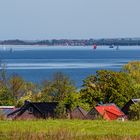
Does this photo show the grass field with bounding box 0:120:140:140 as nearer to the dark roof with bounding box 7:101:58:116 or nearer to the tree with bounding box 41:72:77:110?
the dark roof with bounding box 7:101:58:116

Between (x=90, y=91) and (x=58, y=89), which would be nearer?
(x=90, y=91)

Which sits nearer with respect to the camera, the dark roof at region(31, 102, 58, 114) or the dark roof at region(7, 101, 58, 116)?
the dark roof at region(31, 102, 58, 114)

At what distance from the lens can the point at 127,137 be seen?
1136 cm

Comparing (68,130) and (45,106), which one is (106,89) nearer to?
(45,106)

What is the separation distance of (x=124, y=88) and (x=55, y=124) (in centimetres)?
3273

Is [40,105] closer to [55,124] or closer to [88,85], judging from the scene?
[88,85]

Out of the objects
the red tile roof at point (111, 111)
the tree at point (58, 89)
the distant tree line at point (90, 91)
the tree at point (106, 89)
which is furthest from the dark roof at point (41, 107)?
the tree at point (58, 89)

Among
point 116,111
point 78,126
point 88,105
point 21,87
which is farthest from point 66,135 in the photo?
point 21,87

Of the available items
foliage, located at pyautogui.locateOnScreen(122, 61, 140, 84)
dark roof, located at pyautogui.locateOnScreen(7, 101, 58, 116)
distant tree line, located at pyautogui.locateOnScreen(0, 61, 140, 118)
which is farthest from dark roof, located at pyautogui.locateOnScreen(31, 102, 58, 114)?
foliage, located at pyautogui.locateOnScreen(122, 61, 140, 84)

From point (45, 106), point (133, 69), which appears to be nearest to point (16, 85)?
point (133, 69)

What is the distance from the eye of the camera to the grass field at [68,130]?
446 inches

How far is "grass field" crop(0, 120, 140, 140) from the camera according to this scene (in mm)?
11320

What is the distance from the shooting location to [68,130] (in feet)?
41.2

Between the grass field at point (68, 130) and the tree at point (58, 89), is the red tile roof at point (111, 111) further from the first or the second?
the grass field at point (68, 130)
